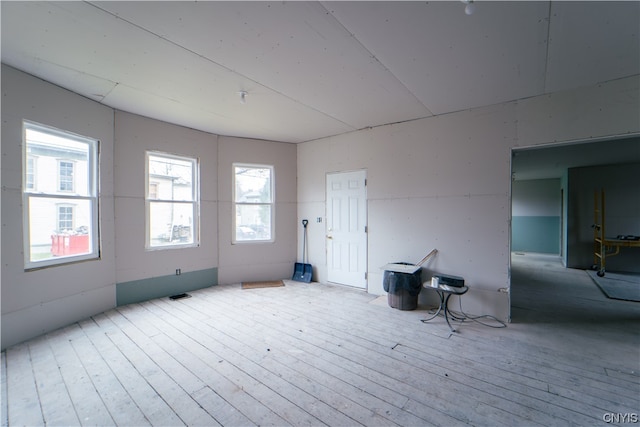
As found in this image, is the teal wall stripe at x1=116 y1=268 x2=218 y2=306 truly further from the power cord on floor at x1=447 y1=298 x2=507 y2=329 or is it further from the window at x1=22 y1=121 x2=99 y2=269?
→ the power cord on floor at x1=447 y1=298 x2=507 y2=329

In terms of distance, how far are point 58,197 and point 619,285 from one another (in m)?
9.24

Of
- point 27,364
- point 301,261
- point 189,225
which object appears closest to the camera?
point 27,364

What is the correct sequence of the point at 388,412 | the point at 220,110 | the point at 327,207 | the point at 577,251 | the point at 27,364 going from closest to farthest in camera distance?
1. the point at 388,412
2. the point at 27,364
3. the point at 220,110
4. the point at 327,207
5. the point at 577,251

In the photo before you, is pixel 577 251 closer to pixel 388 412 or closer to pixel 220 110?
pixel 388 412

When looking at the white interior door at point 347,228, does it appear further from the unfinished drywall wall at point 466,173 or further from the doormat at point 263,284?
the doormat at point 263,284

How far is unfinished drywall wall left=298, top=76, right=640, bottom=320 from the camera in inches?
124

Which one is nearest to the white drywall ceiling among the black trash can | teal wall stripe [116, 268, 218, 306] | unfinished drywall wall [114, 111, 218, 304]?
unfinished drywall wall [114, 111, 218, 304]

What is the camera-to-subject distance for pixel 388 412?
1.93 metres

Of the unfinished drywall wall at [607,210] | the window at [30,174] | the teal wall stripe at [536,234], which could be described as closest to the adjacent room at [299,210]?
the window at [30,174]

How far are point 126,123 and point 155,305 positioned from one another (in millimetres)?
2733

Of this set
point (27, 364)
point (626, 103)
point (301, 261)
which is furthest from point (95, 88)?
point (626, 103)

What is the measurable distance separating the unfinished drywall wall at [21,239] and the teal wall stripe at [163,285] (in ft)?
0.58

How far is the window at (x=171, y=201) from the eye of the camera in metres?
4.38

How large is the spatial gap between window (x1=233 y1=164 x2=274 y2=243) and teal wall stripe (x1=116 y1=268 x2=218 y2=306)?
0.85 metres
